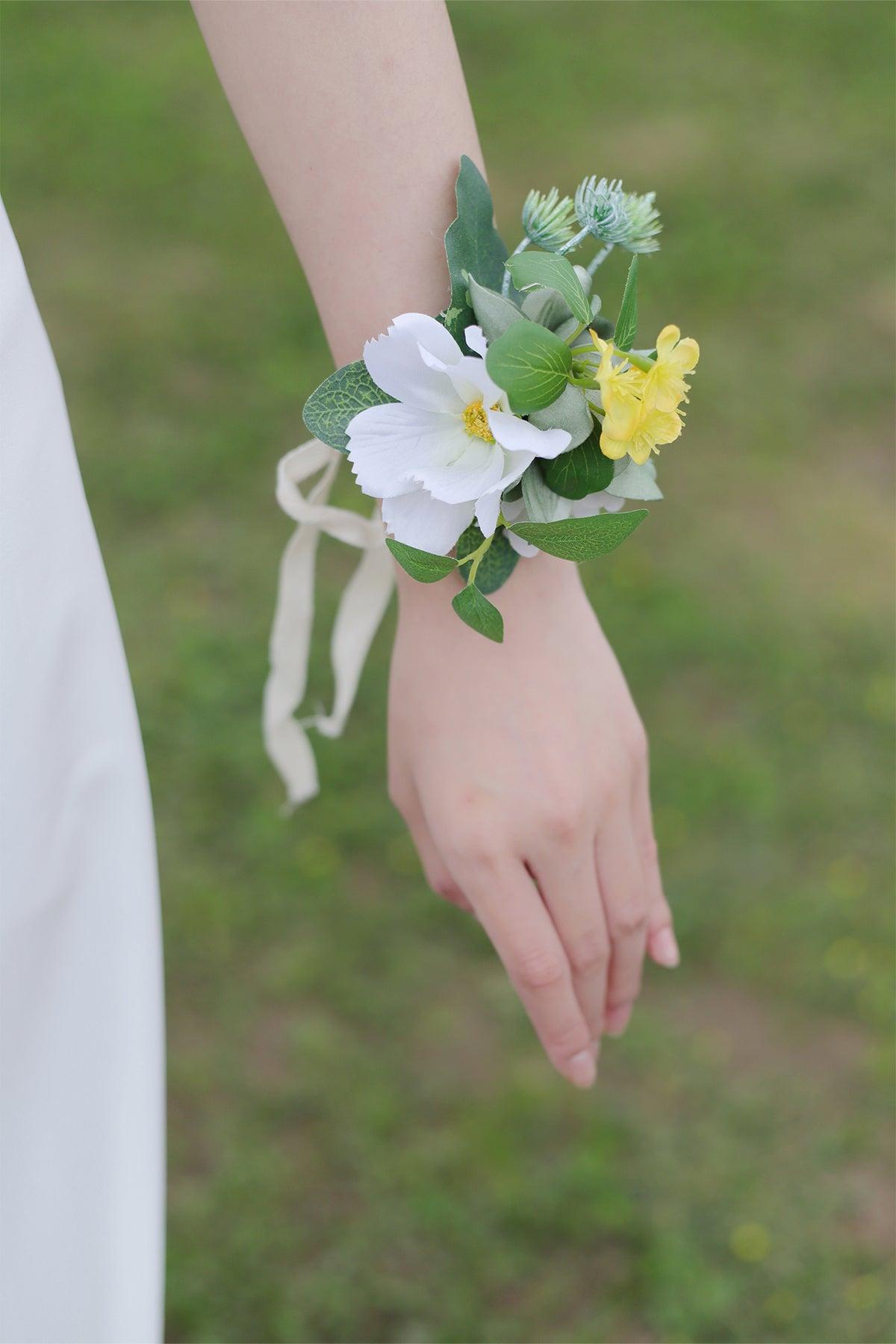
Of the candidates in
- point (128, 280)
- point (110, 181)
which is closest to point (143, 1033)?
point (128, 280)

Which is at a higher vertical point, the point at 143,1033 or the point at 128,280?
the point at 143,1033

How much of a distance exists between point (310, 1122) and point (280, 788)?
0.73 meters

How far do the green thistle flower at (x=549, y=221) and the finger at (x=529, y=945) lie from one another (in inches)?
21.1

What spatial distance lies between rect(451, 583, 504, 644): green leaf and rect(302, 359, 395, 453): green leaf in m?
0.16

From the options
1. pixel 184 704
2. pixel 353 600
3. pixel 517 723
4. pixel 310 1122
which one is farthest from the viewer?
pixel 184 704

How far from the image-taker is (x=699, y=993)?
2307 millimetres

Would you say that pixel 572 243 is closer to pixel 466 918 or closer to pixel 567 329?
pixel 567 329

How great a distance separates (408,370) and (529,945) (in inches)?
20.5

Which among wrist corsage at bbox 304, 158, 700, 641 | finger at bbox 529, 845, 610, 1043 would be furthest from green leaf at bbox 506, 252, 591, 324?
finger at bbox 529, 845, 610, 1043

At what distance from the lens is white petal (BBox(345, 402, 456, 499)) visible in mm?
937

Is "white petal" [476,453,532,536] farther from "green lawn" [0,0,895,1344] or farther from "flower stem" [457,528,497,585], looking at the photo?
"green lawn" [0,0,895,1344]

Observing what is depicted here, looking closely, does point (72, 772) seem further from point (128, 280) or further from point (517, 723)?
point (128, 280)

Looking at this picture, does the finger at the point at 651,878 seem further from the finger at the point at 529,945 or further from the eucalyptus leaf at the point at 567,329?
the eucalyptus leaf at the point at 567,329

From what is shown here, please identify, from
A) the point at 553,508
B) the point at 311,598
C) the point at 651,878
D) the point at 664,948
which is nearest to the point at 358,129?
the point at 553,508
